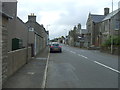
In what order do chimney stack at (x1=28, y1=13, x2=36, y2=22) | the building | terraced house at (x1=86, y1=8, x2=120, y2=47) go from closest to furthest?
chimney stack at (x1=28, y1=13, x2=36, y2=22) → terraced house at (x1=86, y1=8, x2=120, y2=47) → the building

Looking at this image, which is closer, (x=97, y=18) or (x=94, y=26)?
(x=94, y=26)

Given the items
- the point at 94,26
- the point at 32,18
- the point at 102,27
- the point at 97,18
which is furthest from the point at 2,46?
the point at 97,18

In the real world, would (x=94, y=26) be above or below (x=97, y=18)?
below

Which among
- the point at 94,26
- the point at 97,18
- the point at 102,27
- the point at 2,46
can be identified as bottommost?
the point at 2,46

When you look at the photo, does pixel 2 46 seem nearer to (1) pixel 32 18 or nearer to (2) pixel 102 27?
(1) pixel 32 18

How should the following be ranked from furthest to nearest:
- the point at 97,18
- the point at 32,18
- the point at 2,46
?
the point at 97,18, the point at 32,18, the point at 2,46

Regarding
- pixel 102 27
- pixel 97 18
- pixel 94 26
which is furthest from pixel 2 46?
pixel 97 18

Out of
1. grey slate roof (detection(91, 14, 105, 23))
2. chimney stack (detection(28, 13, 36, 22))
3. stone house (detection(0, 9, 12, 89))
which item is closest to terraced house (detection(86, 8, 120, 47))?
grey slate roof (detection(91, 14, 105, 23))

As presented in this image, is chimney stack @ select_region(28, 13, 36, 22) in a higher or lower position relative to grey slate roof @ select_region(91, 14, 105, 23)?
lower

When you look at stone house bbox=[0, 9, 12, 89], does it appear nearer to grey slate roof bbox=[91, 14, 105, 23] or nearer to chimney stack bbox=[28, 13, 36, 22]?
chimney stack bbox=[28, 13, 36, 22]

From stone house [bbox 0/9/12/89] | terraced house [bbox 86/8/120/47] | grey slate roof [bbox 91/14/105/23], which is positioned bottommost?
stone house [bbox 0/9/12/89]

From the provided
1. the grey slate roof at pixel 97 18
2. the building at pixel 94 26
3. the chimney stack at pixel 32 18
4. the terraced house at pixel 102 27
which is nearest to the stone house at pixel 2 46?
the chimney stack at pixel 32 18

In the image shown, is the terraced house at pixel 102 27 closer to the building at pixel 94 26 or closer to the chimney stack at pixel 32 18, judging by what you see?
the building at pixel 94 26

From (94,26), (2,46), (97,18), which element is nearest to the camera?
(2,46)
